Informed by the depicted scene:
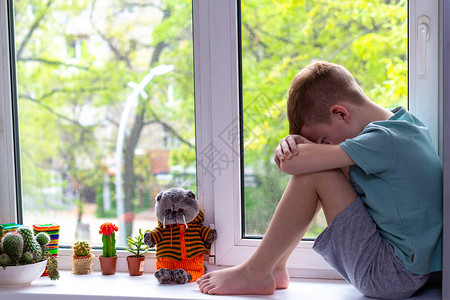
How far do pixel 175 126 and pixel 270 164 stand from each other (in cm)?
32

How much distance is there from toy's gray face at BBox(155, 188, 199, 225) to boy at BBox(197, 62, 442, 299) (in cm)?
26

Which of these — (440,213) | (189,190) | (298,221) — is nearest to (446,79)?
(440,213)

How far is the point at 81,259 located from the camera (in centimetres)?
154

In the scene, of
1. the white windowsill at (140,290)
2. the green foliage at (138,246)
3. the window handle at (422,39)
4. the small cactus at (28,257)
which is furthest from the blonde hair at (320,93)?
the small cactus at (28,257)

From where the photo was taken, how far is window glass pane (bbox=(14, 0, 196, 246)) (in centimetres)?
159

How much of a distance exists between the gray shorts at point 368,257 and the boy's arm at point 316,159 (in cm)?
11

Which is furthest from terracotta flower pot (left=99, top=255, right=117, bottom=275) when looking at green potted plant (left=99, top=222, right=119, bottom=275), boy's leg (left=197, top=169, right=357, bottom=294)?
boy's leg (left=197, top=169, right=357, bottom=294)

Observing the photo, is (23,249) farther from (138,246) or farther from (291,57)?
(291,57)

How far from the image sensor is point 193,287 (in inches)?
54.5

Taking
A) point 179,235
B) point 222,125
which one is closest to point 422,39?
point 222,125

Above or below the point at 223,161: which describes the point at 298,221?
below

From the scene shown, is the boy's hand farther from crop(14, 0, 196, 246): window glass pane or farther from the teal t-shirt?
crop(14, 0, 196, 246): window glass pane

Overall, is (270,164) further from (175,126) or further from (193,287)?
(193,287)

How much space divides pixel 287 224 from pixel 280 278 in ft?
0.63
